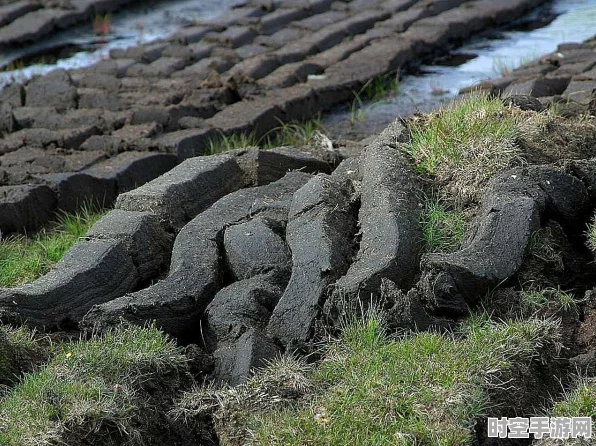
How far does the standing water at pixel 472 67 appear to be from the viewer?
718 cm

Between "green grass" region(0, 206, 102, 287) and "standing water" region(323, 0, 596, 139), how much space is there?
6.31 feet

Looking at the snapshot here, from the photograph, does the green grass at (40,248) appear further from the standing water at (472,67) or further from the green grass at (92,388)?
the standing water at (472,67)

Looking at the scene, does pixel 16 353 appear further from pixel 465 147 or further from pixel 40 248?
pixel 465 147

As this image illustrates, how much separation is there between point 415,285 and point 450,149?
861 millimetres

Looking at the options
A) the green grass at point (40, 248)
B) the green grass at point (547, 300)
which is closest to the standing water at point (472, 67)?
the green grass at point (40, 248)

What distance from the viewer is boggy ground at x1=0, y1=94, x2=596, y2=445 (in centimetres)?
356

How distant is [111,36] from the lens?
31.1ft

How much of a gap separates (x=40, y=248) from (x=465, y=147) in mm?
2280

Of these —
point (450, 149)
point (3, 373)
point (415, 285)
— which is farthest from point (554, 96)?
point (3, 373)

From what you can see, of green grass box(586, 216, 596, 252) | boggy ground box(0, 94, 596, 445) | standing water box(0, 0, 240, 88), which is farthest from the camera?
standing water box(0, 0, 240, 88)

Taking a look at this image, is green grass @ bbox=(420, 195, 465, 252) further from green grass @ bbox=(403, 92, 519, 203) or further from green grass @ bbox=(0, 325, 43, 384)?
green grass @ bbox=(0, 325, 43, 384)

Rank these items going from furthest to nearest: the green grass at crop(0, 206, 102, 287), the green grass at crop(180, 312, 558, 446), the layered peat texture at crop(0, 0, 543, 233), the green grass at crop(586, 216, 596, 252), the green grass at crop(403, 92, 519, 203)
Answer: the layered peat texture at crop(0, 0, 543, 233)
the green grass at crop(0, 206, 102, 287)
the green grass at crop(403, 92, 519, 203)
the green grass at crop(586, 216, 596, 252)
the green grass at crop(180, 312, 558, 446)

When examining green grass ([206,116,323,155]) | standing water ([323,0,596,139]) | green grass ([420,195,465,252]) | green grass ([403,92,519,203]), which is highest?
green grass ([403,92,519,203])

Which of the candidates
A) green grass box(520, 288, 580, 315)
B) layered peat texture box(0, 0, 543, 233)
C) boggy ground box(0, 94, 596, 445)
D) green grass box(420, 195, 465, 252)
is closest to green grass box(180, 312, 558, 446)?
boggy ground box(0, 94, 596, 445)
